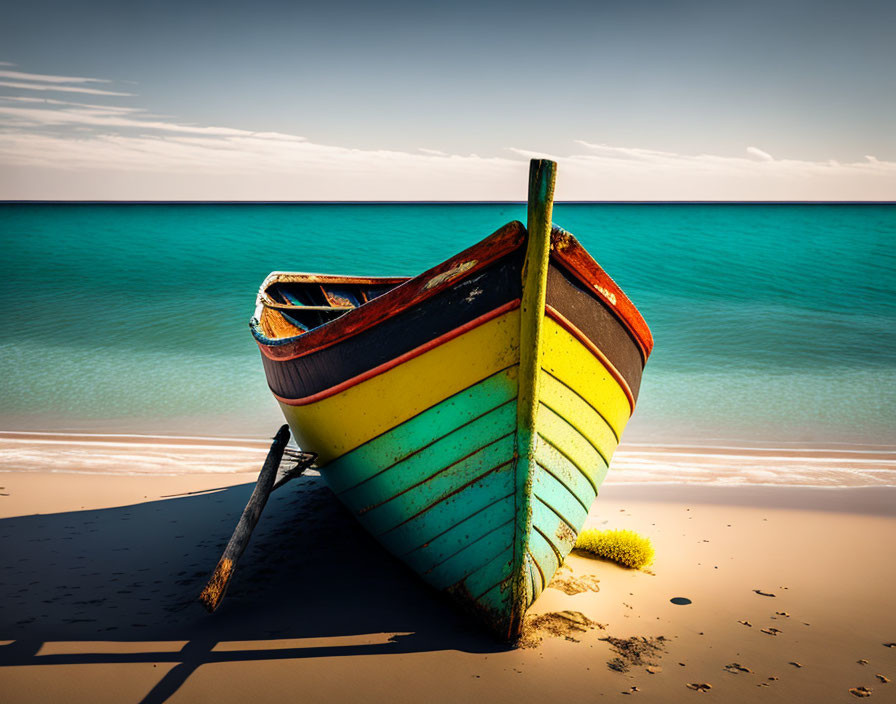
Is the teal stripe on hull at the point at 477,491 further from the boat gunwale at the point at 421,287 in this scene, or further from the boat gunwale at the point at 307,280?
the boat gunwale at the point at 307,280

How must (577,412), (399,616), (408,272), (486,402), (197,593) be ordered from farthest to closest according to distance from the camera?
(408,272) < (197,593) < (399,616) < (577,412) < (486,402)

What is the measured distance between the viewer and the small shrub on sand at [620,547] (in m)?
4.63

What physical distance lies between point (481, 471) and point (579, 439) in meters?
0.62

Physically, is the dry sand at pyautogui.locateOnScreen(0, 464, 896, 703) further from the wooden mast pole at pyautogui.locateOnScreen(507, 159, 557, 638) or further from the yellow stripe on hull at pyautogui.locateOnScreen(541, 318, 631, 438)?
the yellow stripe on hull at pyautogui.locateOnScreen(541, 318, 631, 438)

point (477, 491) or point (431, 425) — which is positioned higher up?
point (431, 425)

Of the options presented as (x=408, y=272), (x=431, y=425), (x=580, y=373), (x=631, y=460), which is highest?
(x=580, y=373)

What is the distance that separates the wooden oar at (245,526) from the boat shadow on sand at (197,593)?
282 mm

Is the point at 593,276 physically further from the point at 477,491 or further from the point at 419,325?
the point at 477,491

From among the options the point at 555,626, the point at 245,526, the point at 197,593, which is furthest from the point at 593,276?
the point at 197,593

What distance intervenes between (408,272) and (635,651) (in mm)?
35756

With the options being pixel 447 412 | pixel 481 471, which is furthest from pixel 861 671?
pixel 447 412

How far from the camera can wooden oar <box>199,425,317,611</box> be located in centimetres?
367

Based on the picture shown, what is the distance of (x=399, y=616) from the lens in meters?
3.93

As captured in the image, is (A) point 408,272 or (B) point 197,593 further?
(A) point 408,272
